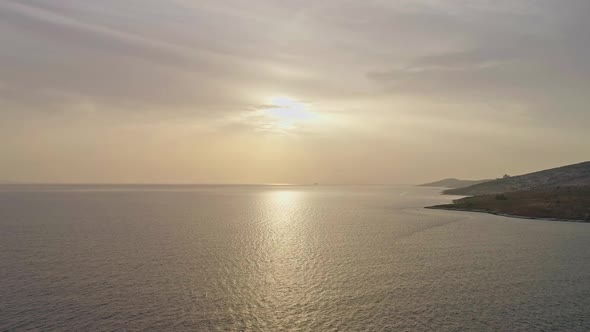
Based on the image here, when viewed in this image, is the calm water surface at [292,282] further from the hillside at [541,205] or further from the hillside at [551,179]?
the hillside at [551,179]

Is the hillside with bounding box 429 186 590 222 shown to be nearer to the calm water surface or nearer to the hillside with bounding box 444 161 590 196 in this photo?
the calm water surface

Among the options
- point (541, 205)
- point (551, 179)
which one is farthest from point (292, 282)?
point (551, 179)

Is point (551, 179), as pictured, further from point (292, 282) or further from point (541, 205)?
point (292, 282)

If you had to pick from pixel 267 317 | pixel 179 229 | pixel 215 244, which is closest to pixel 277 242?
pixel 215 244

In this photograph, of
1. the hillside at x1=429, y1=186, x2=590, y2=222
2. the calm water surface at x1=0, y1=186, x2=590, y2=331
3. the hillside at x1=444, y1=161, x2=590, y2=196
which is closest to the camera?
the calm water surface at x1=0, y1=186, x2=590, y2=331

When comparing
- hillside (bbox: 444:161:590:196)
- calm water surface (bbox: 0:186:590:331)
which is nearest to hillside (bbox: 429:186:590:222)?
calm water surface (bbox: 0:186:590:331)

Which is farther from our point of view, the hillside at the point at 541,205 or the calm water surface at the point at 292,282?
the hillside at the point at 541,205

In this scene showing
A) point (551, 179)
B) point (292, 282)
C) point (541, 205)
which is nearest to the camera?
point (292, 282)

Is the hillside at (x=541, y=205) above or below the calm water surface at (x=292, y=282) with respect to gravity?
above

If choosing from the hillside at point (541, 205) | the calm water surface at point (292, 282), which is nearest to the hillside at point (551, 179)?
the hillside at point (541, 205)

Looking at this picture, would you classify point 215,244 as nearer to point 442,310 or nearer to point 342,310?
point 342,310
